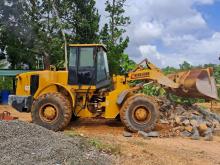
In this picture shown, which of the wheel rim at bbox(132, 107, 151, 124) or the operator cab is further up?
the operator cab

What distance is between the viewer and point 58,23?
2859 centimetres

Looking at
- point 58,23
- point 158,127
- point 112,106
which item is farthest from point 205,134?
point 58,23

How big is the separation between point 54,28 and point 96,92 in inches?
588

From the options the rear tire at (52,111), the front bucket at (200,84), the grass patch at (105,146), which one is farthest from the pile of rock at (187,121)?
the grass patch at (105,146)

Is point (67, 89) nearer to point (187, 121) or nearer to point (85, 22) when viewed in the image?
point (187, 121)

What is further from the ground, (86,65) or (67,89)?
(86,65)

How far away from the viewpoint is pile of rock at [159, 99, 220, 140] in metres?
14.1

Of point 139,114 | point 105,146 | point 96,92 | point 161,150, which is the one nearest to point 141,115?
point 139,114

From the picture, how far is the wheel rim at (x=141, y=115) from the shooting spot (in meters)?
14.3

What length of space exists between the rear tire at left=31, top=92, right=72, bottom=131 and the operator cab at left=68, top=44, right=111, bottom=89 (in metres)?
0.71

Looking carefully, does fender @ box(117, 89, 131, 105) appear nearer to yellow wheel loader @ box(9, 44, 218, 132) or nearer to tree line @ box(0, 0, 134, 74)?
yellow wheel loader @ box(9, 44, 218, 132)

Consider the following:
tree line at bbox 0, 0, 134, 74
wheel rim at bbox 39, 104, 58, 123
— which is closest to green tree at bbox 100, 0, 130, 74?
tree line at bbox 0, 0, 134, 74

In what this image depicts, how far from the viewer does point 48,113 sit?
14695 mm

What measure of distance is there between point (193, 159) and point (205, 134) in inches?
154
